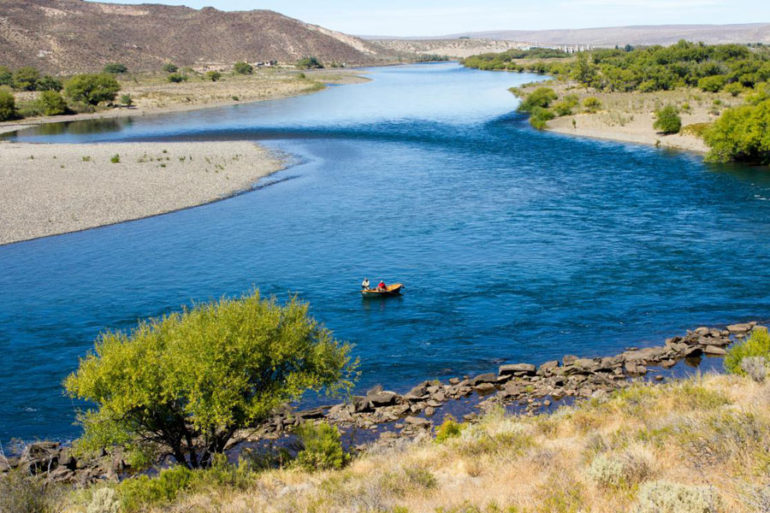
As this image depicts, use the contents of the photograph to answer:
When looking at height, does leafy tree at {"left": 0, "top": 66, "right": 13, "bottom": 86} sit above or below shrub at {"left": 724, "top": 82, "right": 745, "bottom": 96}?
above

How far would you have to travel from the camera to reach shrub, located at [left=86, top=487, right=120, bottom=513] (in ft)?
49.1

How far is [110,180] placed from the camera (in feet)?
202

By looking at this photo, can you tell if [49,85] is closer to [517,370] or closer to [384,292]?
[384,292]

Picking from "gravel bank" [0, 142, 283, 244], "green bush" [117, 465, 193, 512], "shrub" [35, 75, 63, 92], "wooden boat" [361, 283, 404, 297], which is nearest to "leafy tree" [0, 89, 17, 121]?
"shrub" [35, 75, 63, 92]

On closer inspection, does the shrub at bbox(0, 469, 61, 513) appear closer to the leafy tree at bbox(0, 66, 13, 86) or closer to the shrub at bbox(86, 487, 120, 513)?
the shrub at bbox(86, 487, 120, 513)

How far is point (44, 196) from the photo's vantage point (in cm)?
5566

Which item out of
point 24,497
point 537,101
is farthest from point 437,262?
point 537,101

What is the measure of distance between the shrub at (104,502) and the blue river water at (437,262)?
972 cm

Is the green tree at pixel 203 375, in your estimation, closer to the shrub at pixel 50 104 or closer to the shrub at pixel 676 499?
the shrub at pixel 676 499

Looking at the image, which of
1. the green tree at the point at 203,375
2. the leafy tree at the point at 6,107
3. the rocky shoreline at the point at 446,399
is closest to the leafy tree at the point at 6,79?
the leafy tree at the point at 6,107

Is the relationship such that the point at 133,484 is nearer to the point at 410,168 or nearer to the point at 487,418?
the point at 487,418

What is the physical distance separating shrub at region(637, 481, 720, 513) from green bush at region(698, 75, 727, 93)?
108973mm

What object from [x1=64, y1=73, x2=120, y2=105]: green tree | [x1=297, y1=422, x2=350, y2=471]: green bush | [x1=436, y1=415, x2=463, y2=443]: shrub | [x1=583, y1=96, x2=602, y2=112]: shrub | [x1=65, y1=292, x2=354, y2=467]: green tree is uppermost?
[x1=64, y1=73, x2=120, y2=105]: green tree

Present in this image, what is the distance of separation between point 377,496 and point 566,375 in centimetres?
1405
